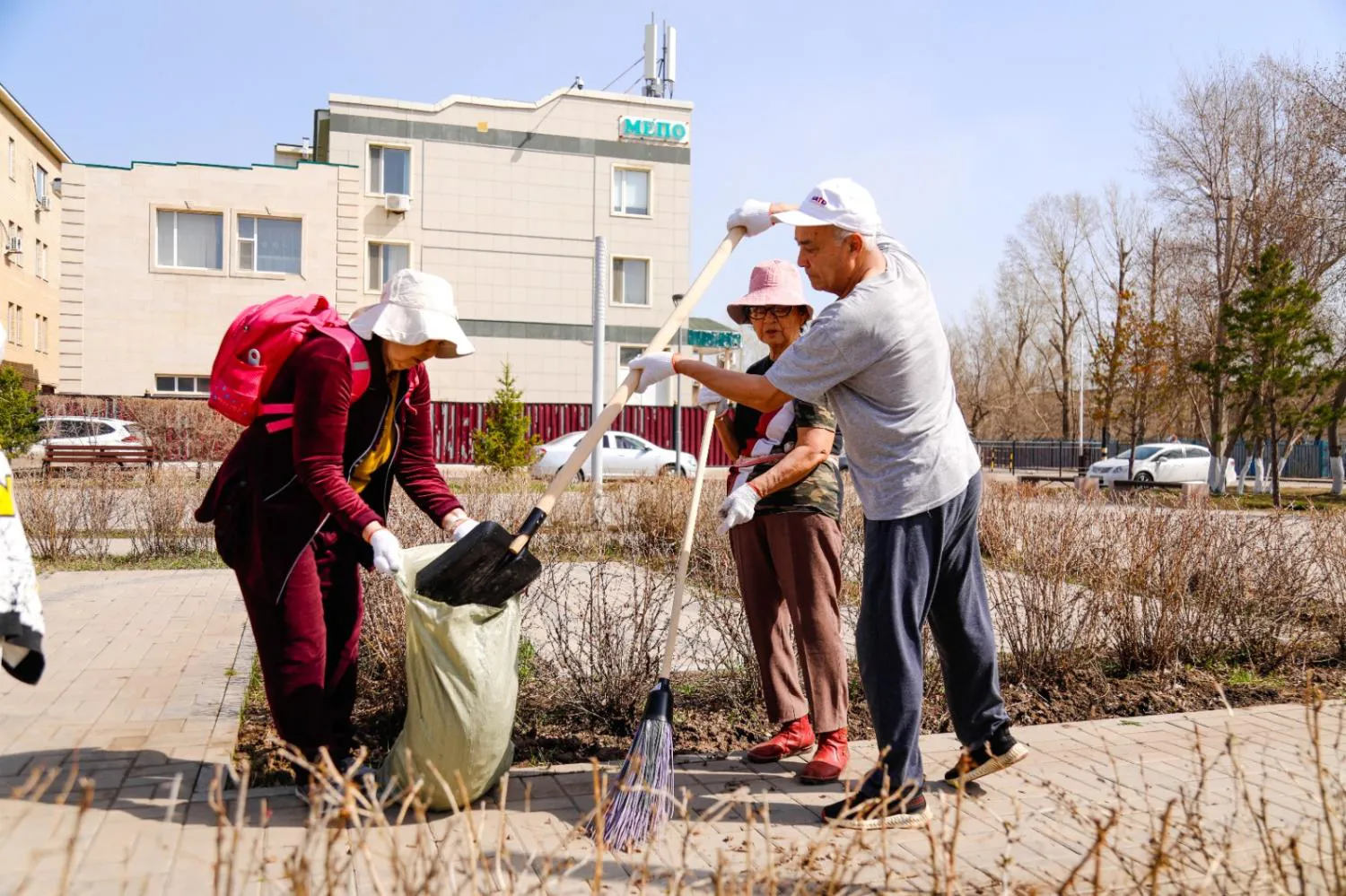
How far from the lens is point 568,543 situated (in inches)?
283

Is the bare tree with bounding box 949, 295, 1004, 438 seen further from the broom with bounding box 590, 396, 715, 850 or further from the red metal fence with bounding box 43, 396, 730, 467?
the broom with bounding box 590, 396, 715, 850

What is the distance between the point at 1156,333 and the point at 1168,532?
24456 millimetres

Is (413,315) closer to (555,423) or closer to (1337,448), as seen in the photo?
(555,423)

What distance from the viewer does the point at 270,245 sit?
92.7 ft

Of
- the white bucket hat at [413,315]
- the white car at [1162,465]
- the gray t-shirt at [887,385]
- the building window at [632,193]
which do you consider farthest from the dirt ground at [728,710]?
the building window at [632,193]

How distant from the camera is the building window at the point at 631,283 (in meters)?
32.1

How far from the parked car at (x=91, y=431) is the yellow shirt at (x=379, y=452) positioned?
700 inches

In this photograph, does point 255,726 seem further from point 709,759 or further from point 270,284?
point 270,284

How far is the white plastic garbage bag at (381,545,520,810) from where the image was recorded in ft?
10.9

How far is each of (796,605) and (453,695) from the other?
1266 mm

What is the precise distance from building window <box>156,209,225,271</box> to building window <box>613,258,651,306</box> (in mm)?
10832

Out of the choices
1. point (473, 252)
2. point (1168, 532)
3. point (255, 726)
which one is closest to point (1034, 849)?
point (255, 726)

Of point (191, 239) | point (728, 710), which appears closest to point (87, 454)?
point (191, 239)

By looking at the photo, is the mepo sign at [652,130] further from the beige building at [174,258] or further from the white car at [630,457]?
the white car at [630,457]
